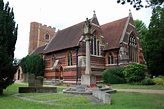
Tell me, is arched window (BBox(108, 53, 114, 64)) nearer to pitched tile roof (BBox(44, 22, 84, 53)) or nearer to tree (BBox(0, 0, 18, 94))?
pitched tile roof (BBox(44, 22, 84, 53))

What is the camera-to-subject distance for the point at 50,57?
1258 inches

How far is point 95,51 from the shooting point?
90.1 feet

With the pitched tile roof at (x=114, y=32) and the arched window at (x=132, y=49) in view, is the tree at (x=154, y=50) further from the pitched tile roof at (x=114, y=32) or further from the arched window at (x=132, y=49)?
the pitched tile roof at (x=114, y=32)

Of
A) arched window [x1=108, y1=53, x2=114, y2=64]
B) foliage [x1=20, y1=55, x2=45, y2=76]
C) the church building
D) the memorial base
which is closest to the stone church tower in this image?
foliage [x1=20, y1=55, x2=45, y2=76]

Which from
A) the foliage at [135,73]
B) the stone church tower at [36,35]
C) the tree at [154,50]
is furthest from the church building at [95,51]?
the stone church tower at [36,35]

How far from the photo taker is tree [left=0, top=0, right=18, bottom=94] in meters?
12.3

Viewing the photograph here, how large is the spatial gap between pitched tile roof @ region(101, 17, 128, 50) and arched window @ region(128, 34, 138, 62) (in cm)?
247

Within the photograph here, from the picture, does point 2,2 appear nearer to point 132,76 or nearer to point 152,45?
point 132,76

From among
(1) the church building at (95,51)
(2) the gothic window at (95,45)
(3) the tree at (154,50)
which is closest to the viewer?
(1) the church building at (95,51)

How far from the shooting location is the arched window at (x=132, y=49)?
1141 inches

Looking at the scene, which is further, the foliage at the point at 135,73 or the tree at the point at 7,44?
the foliage at the point at 135,73

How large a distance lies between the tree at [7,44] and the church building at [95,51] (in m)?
12.9

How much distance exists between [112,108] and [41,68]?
87.7 ft

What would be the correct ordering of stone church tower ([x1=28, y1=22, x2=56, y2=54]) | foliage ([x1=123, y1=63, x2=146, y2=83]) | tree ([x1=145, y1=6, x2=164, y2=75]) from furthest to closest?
stone church tower ([x1=28, y1=22, x2=56, y2=54]) → tree ([x1=145, y1=6, x2=164, y2=75]) → foliage ([x1=123, y1=63, x2=146, y2=83])
